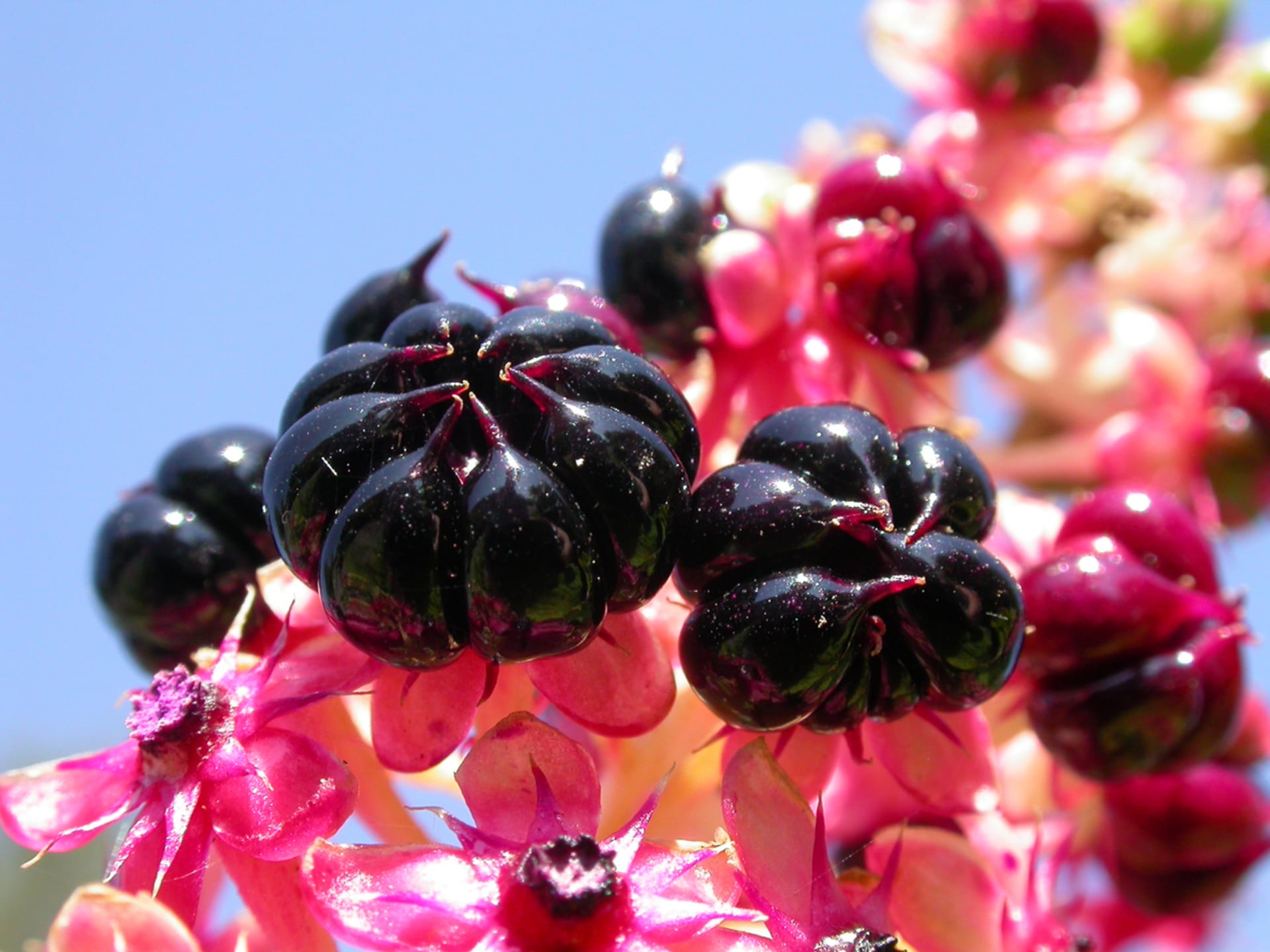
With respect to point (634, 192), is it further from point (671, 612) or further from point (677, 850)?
point (677, 850)

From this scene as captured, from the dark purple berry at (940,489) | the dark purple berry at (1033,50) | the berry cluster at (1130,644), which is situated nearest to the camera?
the dark purple berry at (940,489)

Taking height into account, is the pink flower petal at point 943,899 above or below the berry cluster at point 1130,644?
below

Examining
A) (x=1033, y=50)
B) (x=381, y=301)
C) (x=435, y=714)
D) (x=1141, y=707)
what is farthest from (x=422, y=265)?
(x=1033, y=50)

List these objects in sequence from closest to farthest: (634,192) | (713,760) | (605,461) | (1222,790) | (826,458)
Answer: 1. (605,461)
2. (826,458)
3. (713,760)
4. (634,192)
5. (1222,790)

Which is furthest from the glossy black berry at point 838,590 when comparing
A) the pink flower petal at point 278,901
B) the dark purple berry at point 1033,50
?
the dark purple berry at point 1033,50

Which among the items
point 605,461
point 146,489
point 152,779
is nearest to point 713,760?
point 605,461

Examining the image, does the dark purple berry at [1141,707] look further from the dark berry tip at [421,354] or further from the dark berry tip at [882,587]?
the dark berry tip at [421,354]

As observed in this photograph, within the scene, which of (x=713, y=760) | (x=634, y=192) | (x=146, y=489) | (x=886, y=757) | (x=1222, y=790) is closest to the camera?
(x=886, y=757)
